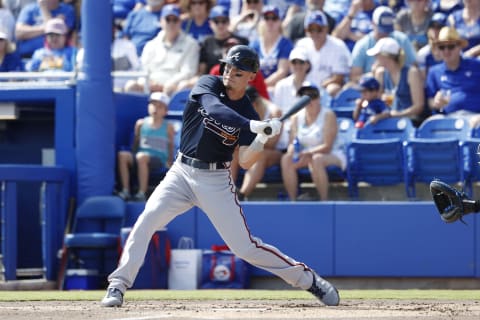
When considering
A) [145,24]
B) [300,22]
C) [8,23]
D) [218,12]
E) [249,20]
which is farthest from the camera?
[8,23]

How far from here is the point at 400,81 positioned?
11.5 m

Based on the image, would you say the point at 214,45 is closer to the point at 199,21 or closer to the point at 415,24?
the point at 199,21

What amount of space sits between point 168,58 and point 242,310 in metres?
6.20

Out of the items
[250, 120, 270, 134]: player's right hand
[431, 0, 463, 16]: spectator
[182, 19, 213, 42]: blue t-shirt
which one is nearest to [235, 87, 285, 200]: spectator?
[182, 19, 213, 42]: blue t-shirt

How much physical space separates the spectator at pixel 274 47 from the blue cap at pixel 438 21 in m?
1.65

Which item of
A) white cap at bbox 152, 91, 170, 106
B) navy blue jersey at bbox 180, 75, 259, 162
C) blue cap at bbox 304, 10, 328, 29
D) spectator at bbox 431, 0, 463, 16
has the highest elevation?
spectator at bbox 431, 0, 463, 16

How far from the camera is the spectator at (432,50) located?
11.7 metres

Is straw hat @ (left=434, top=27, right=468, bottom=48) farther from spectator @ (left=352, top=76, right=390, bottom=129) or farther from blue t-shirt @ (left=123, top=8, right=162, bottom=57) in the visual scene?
blue t-shirt @ (left=123, top=8, right=162, bottom=57)

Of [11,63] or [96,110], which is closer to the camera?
[96,110]

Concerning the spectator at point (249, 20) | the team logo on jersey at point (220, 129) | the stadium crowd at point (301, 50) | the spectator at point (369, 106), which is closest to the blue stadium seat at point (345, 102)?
the stadium crowd at point (301, 50)

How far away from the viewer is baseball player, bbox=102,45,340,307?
6.80m

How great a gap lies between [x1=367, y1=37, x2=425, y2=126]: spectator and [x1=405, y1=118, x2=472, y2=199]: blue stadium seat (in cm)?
43

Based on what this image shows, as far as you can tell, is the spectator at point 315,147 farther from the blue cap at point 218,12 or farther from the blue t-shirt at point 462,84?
the blue cap at point 218,12

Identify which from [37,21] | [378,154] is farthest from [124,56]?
[378,154]
